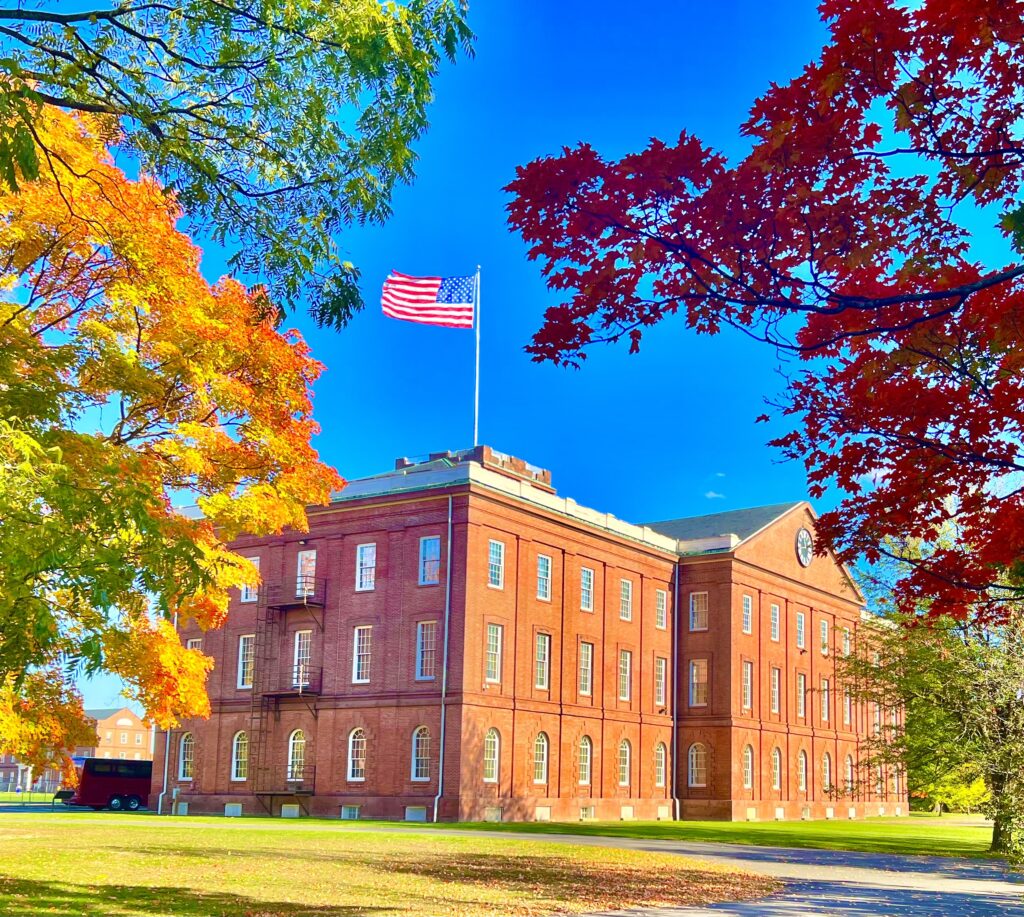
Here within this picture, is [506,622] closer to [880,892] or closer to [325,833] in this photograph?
[325,833]

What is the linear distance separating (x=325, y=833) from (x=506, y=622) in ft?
55.3

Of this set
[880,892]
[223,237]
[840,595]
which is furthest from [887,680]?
[840,595]

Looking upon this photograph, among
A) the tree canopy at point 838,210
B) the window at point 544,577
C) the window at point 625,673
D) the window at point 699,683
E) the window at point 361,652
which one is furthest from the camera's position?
the window at point 699,683

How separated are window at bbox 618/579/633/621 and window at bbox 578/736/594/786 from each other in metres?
6.31

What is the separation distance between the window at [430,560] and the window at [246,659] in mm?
9492

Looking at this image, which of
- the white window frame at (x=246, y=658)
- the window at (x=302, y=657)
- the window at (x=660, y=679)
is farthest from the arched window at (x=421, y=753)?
the window at (x=660, y=679)

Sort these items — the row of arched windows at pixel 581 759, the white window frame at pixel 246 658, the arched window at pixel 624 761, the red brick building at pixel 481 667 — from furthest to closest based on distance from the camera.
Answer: the arched window at pixel 624 761 < the white window frame at pixel 246 658 < the row of arched windows at pixel 581 759 < the red brick building at pixel 481 667

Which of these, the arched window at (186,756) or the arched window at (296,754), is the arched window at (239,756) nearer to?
the arched window at (296,754)

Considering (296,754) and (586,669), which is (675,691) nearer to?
(586,669)

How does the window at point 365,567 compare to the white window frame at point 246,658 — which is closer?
the window at point 365,567

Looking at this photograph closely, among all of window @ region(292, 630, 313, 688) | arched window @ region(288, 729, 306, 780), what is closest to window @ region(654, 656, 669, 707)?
window @ region(292, 630, 313, 688)

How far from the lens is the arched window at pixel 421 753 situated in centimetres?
4475

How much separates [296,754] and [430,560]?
9997mm

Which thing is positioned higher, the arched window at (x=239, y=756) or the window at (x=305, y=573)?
the window at (x=305, y=573)
